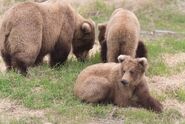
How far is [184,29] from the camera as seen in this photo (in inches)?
700

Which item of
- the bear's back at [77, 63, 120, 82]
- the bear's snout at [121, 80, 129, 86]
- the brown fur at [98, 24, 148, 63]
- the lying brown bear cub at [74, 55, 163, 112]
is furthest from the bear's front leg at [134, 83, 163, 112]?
the brown fur at [98, 24, 148, 63]

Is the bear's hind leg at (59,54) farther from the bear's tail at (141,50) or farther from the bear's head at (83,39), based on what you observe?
the bear's tail at (141,50)

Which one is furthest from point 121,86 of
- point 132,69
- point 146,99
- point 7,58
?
point 7,58

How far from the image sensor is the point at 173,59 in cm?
1223

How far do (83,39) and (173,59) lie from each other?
213cm

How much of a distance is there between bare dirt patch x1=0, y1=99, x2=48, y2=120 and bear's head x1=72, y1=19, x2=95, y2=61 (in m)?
3.61

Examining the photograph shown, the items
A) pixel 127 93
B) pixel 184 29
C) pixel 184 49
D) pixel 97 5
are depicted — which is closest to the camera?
pixel 127 93

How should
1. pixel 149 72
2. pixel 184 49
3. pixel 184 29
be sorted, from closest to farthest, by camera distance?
pixel 149 72
pixel 184 49
pixel 184 29

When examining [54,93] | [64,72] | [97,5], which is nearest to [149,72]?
[64,72]

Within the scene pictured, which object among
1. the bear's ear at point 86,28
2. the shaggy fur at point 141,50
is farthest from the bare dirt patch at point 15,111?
the bear's ear at point 86,28

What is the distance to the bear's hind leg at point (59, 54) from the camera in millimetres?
11281

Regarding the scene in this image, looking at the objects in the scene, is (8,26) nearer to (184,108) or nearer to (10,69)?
(10,69)

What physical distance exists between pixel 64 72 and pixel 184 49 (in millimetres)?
3792

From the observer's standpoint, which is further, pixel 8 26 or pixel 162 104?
pixel 8 26
